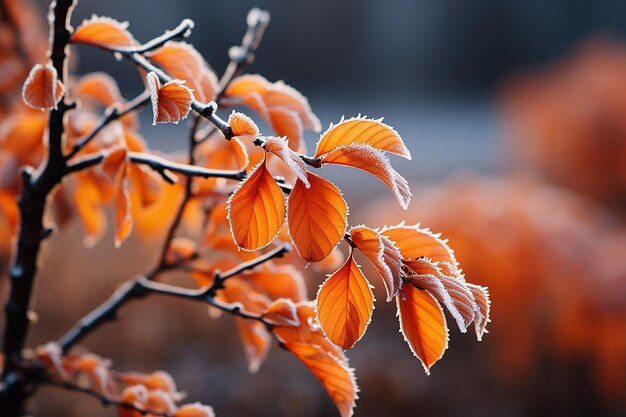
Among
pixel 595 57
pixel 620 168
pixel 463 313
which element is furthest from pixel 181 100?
pixel 595 57

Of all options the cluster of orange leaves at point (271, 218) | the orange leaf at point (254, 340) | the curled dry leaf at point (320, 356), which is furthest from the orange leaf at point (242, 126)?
the orange leaf at point (254, 340)

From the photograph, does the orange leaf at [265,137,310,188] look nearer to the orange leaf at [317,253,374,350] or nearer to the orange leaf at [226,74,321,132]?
the orange leaf at [317,253,374,350]

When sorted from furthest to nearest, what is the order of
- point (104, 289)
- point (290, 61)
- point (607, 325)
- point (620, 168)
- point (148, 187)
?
1. point (290, 61)
2. point (620, 168)
3. point (104, 289)
4. point (607, 325)
5. point (148, 187)

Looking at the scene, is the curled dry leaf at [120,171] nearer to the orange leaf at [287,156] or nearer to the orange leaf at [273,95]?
the orange leaf at [273,95]

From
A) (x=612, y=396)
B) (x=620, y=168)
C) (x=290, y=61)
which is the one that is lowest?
(x=612, y=396)

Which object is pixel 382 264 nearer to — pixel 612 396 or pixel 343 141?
pixel 343 141

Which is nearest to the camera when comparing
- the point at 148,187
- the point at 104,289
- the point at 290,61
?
the point at 148,187

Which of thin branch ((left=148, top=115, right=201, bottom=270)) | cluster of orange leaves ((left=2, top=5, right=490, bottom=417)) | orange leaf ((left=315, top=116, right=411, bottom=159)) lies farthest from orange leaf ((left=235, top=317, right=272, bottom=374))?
orange leaf ((left=315, top=116, right=411, bottom=159))
